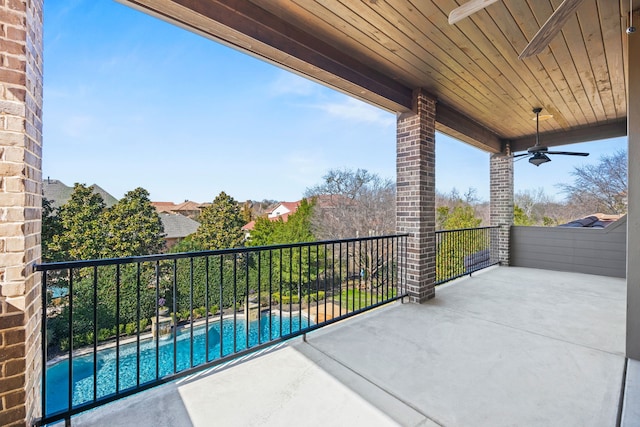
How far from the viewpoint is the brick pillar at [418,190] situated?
3461mm

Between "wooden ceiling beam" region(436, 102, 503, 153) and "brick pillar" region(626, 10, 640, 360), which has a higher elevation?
"wooden ceiling beam" region(436, 102, 503, 153)

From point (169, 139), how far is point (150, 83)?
4210mm

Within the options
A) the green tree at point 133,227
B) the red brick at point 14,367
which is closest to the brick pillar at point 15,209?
the red brick at point 14,367

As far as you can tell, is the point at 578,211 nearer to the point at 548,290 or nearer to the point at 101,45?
the point at 548,290

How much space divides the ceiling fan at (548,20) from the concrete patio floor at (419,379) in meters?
2.02

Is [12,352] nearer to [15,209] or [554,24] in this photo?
[15,209]

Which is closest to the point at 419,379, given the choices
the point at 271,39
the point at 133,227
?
the point at 271,39

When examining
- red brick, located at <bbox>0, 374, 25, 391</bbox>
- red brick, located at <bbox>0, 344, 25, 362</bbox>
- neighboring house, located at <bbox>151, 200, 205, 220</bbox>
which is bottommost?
red brick, located at <bbox>0, 374, 25, 391</bbox>

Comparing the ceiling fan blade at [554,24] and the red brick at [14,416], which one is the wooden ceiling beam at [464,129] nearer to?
the ceiling fan blade at [554,24]

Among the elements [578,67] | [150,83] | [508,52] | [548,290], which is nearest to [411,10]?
[508,52]

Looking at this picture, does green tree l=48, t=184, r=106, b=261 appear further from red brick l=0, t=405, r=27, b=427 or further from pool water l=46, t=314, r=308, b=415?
red brick l=0, t=405, r=27, b=427

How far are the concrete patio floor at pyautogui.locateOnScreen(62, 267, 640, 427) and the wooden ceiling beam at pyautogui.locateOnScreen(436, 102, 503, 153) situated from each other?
254cm

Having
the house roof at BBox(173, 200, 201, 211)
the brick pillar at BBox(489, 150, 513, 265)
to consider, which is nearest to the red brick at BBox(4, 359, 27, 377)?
the brick pillar at BBox(489, 150, 513, 265)

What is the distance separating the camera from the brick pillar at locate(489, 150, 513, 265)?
5.78 meters
